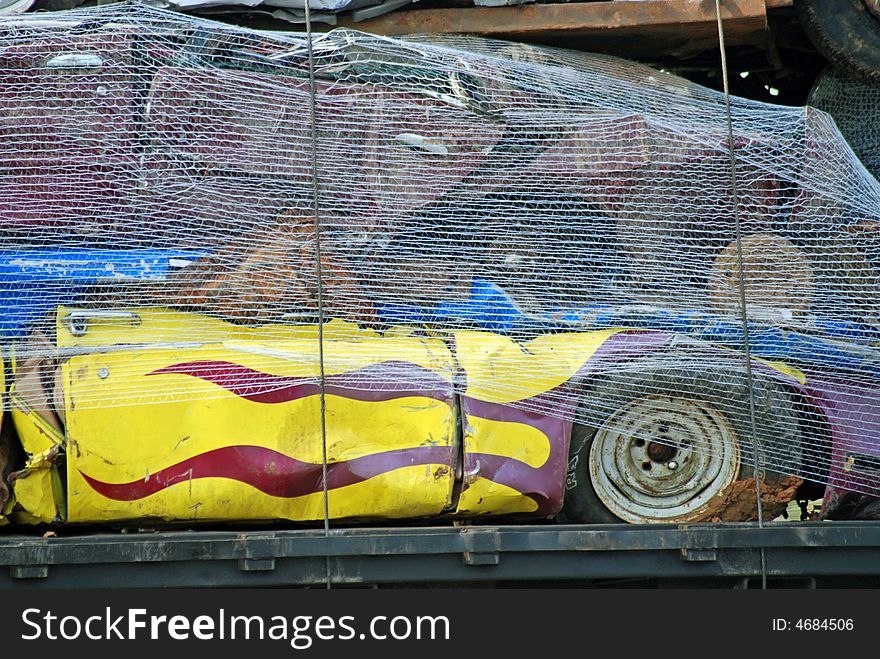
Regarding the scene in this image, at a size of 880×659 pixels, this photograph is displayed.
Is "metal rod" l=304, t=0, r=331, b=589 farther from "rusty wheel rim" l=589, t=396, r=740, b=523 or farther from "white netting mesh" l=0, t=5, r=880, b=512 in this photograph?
"rusty wheel rim" l=589, t=396, r=740, b=523

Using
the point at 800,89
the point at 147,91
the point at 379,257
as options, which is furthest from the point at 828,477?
the point at 147,91

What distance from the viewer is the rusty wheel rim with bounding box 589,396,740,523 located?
4371mm

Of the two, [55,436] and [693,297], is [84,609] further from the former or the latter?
[693,297]

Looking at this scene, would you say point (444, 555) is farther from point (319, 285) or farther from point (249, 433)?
point (319, 285)

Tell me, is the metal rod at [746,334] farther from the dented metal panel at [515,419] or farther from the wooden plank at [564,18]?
the dented metal panel at [515,419]

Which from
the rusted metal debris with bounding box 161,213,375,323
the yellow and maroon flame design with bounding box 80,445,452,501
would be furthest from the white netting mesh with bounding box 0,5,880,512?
the yellow and maroon flame design with bounding box 80,445,452,501

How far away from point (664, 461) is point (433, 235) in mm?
1345

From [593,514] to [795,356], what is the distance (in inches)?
41.4

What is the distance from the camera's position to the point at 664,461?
4414 millimetres

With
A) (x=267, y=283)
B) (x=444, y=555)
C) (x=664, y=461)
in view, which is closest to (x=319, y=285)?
(x=267, y=283)

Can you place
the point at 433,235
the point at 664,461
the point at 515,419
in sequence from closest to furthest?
1. the point at 515,419
2. the point at 433,235
3. the point at 664,461

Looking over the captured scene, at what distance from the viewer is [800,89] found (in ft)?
19.6

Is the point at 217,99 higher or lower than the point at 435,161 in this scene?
higher

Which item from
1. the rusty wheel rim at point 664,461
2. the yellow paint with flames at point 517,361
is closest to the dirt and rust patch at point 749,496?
the rusty wheel rim at point 664,461
